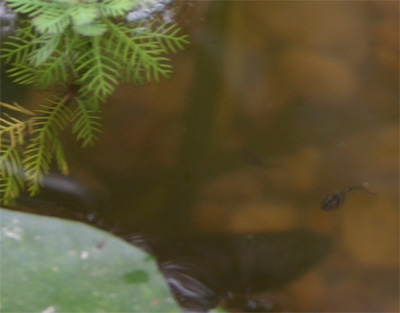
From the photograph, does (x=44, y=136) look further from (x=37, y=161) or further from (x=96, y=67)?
(x=96, y=67)

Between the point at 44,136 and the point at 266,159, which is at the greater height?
the point at 44,136

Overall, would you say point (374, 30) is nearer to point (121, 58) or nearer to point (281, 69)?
point (281, 69)

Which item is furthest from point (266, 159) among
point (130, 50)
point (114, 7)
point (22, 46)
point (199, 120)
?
point (22, 46)

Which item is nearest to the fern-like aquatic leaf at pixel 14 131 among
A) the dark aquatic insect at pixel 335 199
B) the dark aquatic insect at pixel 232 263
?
the dark aquatic insect at pixel 232 263

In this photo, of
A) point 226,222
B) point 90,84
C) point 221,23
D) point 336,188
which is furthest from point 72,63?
point 336,188

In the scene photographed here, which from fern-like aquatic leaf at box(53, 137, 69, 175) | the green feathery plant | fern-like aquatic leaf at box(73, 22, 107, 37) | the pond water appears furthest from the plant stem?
fern-like aquatic leaf at box(73, 22, 107, 37)

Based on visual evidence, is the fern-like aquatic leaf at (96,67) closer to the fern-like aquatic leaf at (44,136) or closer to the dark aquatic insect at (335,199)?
the fern-like aquatic leaf at (44,136)

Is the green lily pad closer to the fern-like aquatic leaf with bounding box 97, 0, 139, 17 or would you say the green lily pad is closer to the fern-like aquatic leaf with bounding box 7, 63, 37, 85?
the fern-like aquatic leaf with bounding box 7, 63, 37, 85
